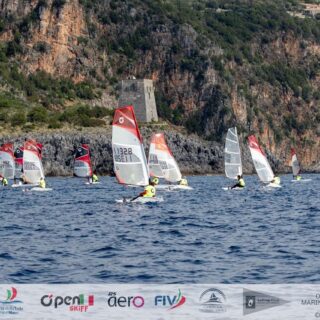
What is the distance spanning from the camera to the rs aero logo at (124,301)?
19922 millimetres

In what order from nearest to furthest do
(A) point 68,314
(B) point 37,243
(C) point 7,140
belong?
(A) point 68,314, (B) point 37,243, (C) point 7,140

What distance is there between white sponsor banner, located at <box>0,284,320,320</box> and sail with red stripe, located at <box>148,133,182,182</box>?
67019 mm

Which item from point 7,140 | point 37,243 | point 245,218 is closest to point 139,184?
point 245,218

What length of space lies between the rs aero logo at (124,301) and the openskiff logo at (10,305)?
1.67 meters

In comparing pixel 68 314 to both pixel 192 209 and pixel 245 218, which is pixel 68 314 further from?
pixel 192 209

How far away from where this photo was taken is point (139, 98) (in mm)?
196750

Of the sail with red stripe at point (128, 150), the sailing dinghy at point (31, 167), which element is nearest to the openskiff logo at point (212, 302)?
the sail with red stripe at point (128, 150)

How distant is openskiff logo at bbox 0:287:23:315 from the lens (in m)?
20.0

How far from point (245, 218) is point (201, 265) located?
19.3 m

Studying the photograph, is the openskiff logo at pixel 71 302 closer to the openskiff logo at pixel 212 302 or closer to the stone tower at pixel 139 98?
the openskiff logo at pixel 212 302

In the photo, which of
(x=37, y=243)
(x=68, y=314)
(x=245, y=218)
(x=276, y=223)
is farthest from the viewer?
(x=245, y=218)

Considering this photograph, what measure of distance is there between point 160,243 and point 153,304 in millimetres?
18409

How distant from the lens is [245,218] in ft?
167

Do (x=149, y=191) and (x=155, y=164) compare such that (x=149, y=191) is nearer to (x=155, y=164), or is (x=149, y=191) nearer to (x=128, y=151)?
(x=128, y=151)
